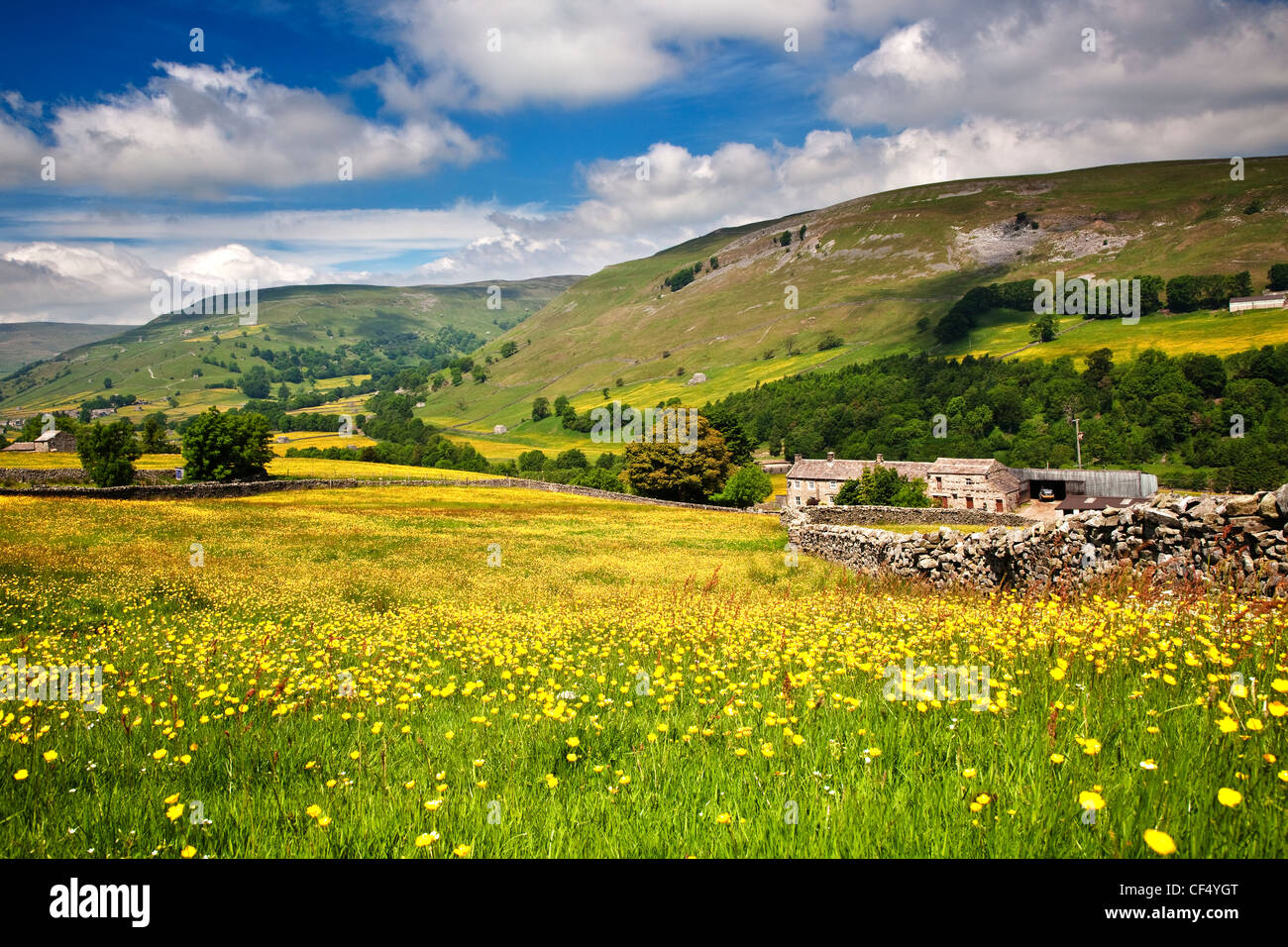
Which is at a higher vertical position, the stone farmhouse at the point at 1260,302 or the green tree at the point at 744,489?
the stone farmhouse at the point at 1260,302

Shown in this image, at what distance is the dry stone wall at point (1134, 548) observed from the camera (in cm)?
1001

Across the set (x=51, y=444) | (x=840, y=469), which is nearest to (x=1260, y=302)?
(x=840, y=469)

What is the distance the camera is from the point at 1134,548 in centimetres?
1248

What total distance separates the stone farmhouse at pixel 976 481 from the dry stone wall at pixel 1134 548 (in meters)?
75.4

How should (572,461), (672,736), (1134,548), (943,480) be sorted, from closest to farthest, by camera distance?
(672,736), (1134,548), (943,480), (572,461)

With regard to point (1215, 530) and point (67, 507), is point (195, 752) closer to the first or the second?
point (1215, 530)

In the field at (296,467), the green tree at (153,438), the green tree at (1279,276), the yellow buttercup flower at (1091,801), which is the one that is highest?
the green tree at (1279,276)

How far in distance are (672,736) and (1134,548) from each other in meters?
11.5

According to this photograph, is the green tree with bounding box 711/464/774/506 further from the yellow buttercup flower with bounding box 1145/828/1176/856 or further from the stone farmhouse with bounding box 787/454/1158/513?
the yellow buttercup flower with bounding box 1145/828/1176/856

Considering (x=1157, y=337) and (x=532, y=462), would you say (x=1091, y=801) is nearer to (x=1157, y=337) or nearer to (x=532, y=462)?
(x=532, y=462)

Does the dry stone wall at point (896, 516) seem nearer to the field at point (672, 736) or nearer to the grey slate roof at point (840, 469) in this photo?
the field at point (672, 736)

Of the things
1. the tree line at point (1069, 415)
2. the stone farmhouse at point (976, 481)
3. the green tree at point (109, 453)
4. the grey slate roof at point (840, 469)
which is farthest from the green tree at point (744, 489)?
the green tree at point (109, 453)
